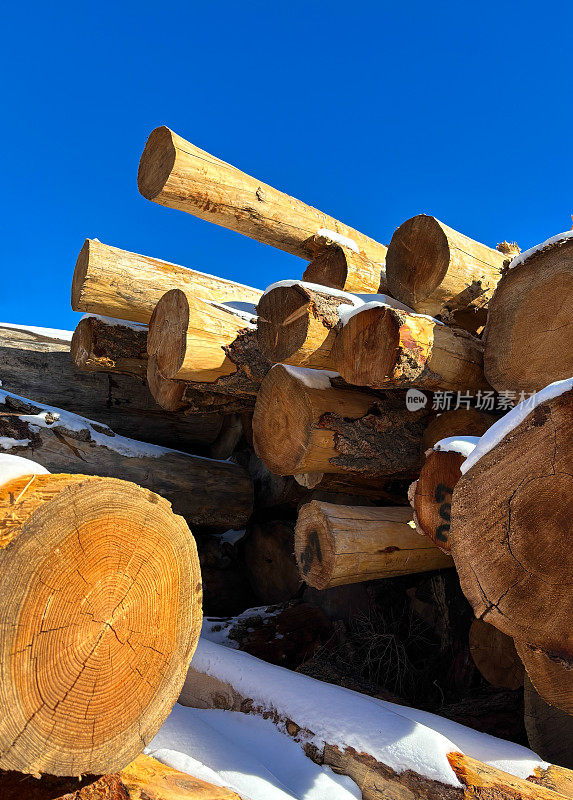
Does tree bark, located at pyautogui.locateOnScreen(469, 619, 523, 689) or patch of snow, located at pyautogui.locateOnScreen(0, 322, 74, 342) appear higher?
patch of snow, located at pyautogui.locateOnScreen(0, 322, 74, 342)

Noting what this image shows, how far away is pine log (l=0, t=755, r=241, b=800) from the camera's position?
4.98 feet

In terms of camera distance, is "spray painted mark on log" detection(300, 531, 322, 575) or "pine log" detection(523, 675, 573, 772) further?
"spray painted mark on log" detection(300, 531, 322, 575)

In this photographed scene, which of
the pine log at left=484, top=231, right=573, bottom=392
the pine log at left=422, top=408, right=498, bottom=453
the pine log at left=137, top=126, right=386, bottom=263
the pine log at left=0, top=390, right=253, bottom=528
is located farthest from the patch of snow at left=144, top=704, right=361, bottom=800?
the pine log at left=137, top=126, right=386, bottom=263

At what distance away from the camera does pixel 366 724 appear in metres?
2.09

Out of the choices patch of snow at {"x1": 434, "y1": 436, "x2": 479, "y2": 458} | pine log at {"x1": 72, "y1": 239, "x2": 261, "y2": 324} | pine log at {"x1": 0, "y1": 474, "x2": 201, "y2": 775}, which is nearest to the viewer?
pine log at {"x1": 0, "y1": 474, "x2": 201, "y2": 775}

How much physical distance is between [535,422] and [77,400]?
3.90 metres

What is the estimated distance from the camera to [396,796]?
183 centimetres

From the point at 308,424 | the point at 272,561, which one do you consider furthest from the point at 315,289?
the point at 272,561

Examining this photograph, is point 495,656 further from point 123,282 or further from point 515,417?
point 123,282

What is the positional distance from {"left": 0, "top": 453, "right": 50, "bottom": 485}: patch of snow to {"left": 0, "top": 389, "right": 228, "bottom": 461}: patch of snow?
2.39 m

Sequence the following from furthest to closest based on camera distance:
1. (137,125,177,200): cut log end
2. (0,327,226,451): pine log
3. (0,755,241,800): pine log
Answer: (0,327,226,451): pine log
(137,125,177,200): cut log end
(0,755,241,800): pine log

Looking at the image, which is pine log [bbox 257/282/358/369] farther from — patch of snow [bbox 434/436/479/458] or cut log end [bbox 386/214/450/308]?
patch of snow [bbox 434/436/479/458]

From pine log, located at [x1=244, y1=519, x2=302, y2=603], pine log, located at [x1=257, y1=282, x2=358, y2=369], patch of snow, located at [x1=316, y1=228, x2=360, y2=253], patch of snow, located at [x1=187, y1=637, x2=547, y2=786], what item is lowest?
pine log, located at [x1=244, y1=519, x2=302, y2=603]

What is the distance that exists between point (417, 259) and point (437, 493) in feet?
4.89
